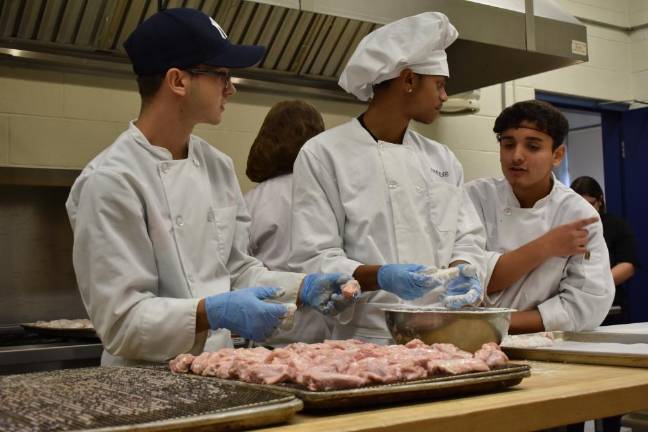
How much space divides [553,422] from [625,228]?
162 inches

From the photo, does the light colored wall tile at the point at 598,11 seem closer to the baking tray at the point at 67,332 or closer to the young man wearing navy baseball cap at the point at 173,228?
the young man wearing navy baseball cap at the point at 173,228

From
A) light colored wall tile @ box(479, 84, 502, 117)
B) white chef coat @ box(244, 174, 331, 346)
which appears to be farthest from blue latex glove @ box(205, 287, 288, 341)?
light colored wall tile @ box(479, 84, 502, 117)

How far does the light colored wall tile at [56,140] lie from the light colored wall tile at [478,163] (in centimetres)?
222

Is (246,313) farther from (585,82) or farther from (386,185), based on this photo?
(585,82)

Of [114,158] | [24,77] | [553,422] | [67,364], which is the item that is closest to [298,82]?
[24,77]

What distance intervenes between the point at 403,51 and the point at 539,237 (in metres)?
0.72

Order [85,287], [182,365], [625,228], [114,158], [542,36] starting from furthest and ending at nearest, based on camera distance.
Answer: [625,228]
[542,36]
[114,158]
[85,287]
[182,365]

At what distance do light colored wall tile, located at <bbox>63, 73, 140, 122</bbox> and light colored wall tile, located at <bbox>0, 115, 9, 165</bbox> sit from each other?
0.83ft

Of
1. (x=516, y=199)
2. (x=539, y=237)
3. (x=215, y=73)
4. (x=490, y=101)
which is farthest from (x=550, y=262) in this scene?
(x=490, y=101)

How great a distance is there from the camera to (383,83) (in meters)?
2.57

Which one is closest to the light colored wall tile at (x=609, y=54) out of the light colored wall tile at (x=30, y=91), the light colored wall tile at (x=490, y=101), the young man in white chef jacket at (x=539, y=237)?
the light colored wall tile at (x=490, y=101)

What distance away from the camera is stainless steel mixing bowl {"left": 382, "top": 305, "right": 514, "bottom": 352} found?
1764 mm

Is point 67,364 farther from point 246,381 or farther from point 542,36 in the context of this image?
point 542,36

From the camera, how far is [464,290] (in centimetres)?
215
